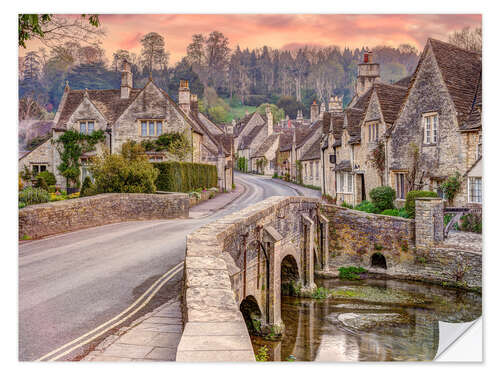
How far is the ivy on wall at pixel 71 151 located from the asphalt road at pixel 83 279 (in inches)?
72.8

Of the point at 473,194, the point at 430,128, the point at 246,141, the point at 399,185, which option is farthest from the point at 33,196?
the point at 246,141

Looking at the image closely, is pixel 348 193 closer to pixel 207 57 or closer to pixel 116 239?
pixel 116 239

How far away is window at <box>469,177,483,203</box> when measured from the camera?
39.1 feet

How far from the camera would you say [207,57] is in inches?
360

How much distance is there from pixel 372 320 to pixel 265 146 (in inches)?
1235

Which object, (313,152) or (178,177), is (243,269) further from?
(313,152)

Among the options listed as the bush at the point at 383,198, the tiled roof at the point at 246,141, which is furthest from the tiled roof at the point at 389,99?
the tiled roof at the point at 246,141

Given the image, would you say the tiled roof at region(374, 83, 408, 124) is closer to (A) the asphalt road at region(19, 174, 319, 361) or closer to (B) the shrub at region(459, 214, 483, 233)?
(B) the shrub at region(459, 214, 483, 233)

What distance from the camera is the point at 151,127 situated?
24031 millimetres

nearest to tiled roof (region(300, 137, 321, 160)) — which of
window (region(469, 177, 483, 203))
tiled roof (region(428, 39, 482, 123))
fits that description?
tiled roof (region(428, 39, 482, 123))

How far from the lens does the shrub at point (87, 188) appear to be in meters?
15.4

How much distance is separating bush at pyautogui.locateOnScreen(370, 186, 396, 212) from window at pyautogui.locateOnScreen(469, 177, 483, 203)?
15.6 ft

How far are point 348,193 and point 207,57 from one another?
14.8 m

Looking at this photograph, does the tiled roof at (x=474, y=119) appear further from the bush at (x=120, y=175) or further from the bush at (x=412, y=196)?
the bush at (x=120, y=175)
